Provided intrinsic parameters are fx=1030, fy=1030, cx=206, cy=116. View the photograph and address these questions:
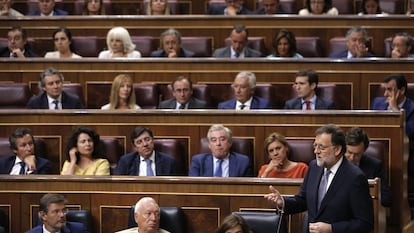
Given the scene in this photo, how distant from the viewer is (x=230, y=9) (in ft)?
16.3

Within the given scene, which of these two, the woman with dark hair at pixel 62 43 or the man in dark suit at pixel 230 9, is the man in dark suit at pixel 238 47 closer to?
the man in dark suit at pixel 230 9

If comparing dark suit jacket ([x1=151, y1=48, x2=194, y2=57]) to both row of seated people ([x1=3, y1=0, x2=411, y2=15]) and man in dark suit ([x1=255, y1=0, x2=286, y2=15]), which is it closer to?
row of seated people ([x1=3, y1=0, x2=411, y2=15])

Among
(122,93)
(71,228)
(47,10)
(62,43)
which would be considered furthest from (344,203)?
(47,10)

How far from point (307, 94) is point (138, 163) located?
0.74 meters

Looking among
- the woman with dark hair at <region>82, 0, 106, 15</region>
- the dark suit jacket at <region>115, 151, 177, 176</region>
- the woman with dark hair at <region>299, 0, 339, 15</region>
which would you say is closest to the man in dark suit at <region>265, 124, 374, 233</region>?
the dark suit jacket at <region>115, 151, 177, 176</region>

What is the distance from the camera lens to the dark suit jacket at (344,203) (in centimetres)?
270

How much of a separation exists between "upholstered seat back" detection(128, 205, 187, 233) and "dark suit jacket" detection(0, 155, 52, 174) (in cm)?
59

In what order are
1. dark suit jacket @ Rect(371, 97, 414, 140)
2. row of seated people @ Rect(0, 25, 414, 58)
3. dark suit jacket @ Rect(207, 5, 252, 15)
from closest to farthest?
dark suit jacket @ Rect(371, 97, 414, 140) < row of seated people @ Rect(0, 25, 414, 58) < dark suit jacket @ Rect(207, 5, 252, 15)

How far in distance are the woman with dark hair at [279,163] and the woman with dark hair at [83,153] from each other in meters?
0.58

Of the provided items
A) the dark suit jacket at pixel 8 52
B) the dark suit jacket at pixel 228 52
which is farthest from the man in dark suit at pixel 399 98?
the dark suit jacket at pixel 8 52

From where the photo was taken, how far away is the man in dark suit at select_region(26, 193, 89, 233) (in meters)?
3.10

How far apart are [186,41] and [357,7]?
101 centimetres

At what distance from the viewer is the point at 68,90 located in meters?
4.23

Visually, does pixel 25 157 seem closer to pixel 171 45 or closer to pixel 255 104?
pixel 255 104
